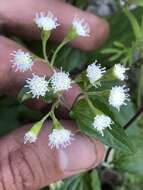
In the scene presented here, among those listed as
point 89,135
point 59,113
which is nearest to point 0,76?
point 59,113

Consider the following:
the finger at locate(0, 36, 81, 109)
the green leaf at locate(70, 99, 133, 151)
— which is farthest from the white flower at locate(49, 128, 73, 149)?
the finger at locate(0, 36, 81, 109)

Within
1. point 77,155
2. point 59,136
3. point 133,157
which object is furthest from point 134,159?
point 59,136

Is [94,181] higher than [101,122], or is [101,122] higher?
[101,122]

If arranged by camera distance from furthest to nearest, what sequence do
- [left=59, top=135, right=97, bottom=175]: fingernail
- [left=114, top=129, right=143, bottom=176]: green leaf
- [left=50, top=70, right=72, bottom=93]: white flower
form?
[left=114, top=129, right=143, bottom=176]: green leaf < [left=59, top=135, right=97, bottom=175]: fingernail < [left=50, top=70, right=72, bottom=93]: white flower

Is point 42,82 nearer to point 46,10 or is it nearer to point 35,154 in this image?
point 35,154

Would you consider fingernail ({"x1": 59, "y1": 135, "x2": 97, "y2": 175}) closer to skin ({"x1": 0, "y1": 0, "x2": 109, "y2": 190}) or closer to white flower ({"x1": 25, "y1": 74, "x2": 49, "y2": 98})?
skin ({"x1": 0, "y1": 0, "x2": 109, "y2": 190})

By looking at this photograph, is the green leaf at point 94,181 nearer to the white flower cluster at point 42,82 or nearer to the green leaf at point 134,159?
the green leaf at point 134,159

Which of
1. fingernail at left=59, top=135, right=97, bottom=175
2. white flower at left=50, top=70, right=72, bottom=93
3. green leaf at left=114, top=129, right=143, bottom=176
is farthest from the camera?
green leaf at left=114, top=129, right=143, bottom=176

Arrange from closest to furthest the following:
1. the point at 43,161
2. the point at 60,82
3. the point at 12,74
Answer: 1. the point at 60,82
2. the point at 43,161
3. the point at 12,74
